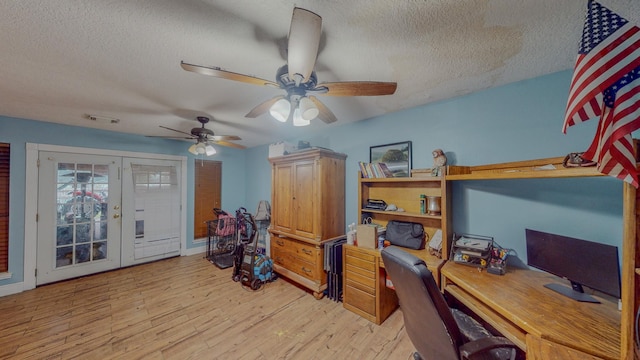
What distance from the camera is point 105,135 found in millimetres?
3553

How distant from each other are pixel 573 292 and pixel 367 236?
4.96 ft

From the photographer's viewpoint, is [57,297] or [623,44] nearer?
[623,44]

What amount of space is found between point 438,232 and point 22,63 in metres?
3.76

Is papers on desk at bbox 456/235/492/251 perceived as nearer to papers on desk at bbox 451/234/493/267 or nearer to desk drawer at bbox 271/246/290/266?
papers on desk at bbox 451/234/493/267

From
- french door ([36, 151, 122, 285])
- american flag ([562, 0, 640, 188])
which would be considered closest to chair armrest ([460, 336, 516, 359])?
american flag ([562, 0, 640, 188])

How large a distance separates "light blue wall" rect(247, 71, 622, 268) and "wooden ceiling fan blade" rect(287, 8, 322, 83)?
70.5 inches

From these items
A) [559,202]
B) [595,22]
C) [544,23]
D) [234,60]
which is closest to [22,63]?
[234,60]

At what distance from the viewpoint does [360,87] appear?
1449 millimetres

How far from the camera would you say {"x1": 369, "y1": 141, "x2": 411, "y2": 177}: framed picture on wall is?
261cm

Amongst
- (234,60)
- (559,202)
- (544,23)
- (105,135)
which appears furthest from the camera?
(105,135)

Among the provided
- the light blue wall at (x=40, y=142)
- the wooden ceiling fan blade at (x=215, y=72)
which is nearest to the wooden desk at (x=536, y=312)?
the wooden ceiling fan blade at (x=215, y=72)

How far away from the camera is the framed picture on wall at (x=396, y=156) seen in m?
2.61

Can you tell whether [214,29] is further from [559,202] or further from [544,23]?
[559,202]

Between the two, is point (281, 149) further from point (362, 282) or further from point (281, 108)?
point (362, 282)
